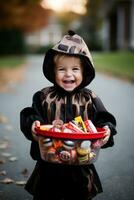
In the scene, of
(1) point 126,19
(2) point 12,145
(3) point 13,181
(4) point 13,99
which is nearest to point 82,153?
(3) point 13,181

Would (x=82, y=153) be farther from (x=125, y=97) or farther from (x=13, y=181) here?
(x=125, y=97)

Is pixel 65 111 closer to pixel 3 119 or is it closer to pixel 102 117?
pixel 102 117

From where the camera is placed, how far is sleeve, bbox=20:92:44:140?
3.17 meters

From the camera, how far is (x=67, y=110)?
3.15 meters

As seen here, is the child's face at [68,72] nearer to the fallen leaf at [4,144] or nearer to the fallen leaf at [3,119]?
the fallen leaf at [4,144]

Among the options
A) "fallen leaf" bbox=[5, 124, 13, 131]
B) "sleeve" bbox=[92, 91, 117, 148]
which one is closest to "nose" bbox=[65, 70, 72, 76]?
"sleeve" bbox=[92, 91, 117, 148]

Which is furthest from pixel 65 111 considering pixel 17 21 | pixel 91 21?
pixel 91 21

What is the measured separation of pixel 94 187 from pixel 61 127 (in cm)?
53

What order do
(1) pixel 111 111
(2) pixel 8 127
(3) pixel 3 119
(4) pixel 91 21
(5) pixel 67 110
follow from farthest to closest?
(4) pixel 91 21 → (1) pixel 111 111 → (3) pixel 3 119 → (2) pixel 8 127 → (5) pixel 67 110

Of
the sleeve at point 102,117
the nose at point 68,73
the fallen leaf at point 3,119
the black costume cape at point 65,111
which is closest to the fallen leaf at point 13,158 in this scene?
the black costume cape at point 65,111

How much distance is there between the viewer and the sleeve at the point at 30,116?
10.4 ft

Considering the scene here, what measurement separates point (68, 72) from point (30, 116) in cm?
37

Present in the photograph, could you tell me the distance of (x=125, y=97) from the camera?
35.3 ft

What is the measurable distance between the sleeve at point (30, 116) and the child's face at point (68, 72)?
0.62 ft
